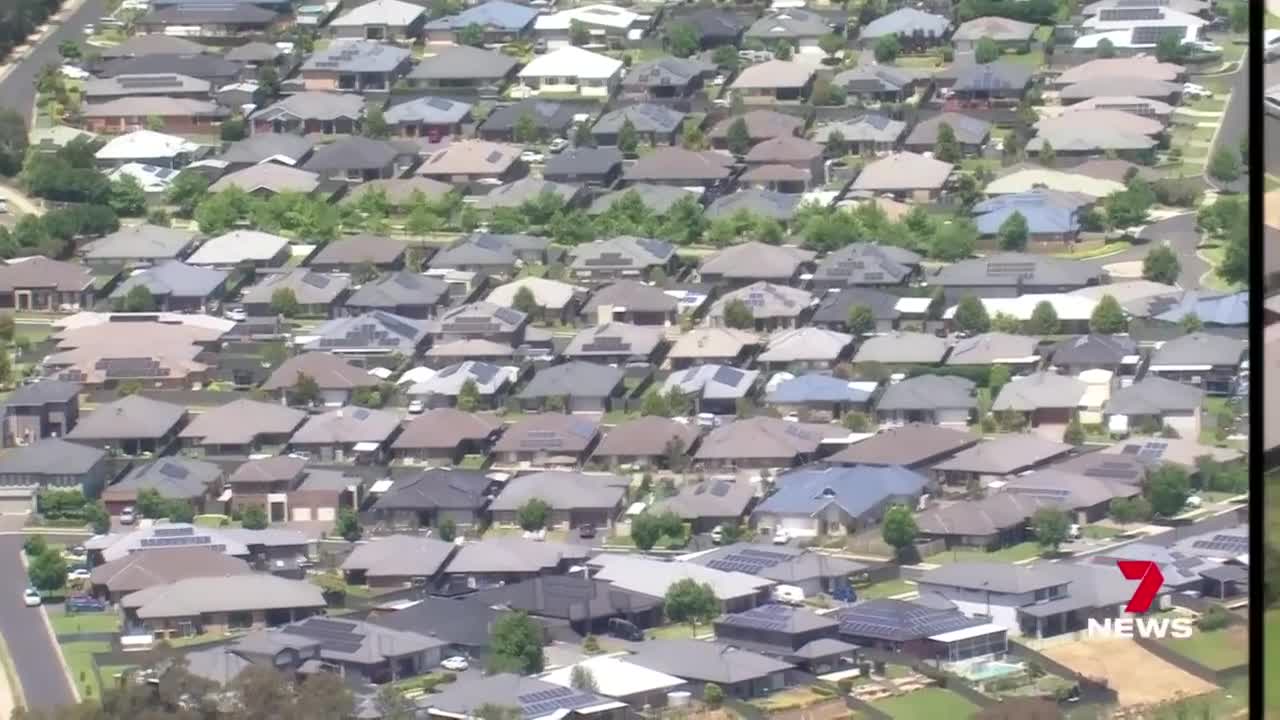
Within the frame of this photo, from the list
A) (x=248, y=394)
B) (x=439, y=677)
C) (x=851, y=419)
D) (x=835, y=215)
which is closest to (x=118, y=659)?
(x=439, y=677)

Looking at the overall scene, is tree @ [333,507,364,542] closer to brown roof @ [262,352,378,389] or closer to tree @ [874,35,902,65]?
brown roof @ [262,352,378,389]

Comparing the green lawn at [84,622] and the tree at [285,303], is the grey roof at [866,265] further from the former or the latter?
the green lawn at [84,622]

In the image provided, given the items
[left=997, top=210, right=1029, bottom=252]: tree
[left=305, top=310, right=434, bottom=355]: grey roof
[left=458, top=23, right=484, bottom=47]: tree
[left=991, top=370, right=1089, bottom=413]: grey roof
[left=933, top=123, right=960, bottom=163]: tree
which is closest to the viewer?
[left=991, top=370, right=1089, bottom=413]: grey roof

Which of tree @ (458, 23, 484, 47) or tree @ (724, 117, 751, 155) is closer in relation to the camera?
tree @ (724, 117, 751, 155)

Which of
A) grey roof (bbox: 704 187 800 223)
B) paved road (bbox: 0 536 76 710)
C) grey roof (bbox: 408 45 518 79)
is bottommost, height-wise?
paved road (bbox: 0 536 76 710)

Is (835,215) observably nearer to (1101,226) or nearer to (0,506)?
(1101,226)

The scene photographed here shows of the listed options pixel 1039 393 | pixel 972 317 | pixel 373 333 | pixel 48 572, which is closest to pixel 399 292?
pixel 373 333

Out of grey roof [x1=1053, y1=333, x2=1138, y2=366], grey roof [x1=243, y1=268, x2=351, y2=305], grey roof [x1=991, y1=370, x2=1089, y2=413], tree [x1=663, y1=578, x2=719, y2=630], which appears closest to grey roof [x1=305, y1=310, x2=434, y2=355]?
grey roof [x1=243, y1=268, x2=351, y2=305]
